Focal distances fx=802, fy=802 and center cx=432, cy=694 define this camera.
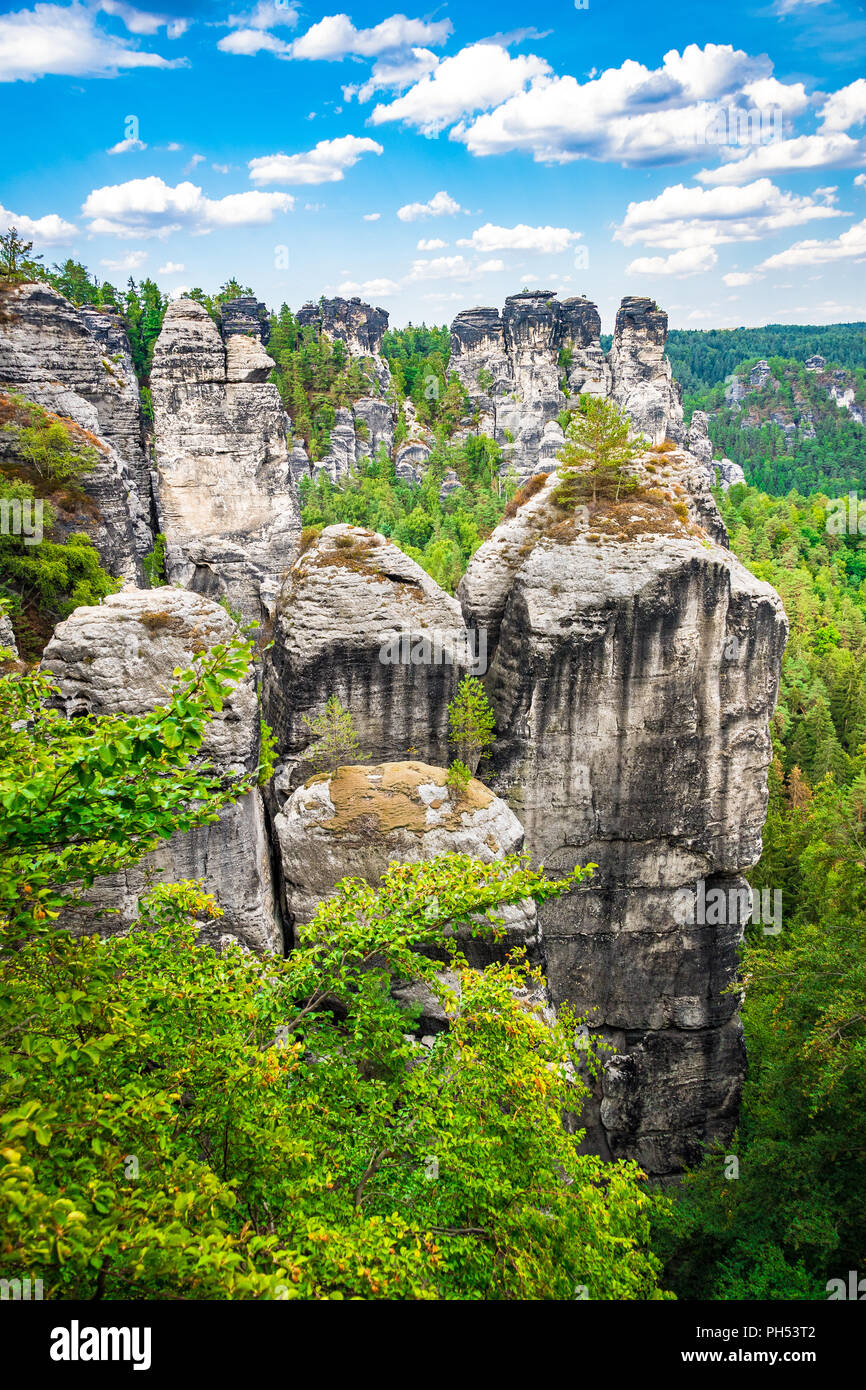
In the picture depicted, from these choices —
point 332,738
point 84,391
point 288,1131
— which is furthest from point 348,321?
point 288,1131

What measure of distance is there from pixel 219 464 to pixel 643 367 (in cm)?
6649

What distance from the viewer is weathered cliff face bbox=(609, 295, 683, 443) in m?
93.6

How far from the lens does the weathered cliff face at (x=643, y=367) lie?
9362 centimetres

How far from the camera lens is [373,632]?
19.4 metres

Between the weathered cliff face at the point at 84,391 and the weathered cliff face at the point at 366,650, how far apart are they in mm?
15354

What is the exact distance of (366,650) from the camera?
765 inches

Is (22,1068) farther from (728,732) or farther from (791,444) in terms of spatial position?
Result: (791,444)

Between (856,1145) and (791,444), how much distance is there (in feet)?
679
